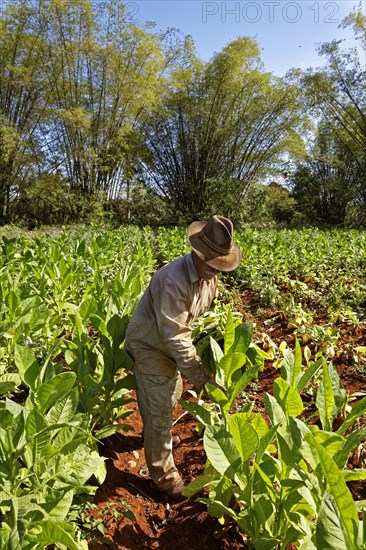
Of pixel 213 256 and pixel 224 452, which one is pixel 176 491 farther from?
pixel 213 256

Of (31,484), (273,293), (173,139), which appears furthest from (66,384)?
(173,139)

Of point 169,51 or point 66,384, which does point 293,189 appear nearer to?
point 169,51

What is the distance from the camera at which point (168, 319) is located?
6.89 ft

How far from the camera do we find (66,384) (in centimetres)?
164

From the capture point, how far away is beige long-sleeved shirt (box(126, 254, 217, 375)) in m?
2.11

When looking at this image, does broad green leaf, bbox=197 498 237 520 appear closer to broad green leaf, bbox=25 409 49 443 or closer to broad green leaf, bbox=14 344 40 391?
broad green leaf, bbox=25 409 49 443

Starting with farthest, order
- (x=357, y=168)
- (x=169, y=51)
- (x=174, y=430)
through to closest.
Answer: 1. (x=357, y=168)
2. (x=169, y=51)
3. (x=174, y=430)

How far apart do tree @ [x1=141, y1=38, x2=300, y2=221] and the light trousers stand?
1632cm

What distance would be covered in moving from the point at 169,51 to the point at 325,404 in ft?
62.3

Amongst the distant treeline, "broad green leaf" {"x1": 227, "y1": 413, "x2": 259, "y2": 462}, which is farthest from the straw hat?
the distant treeline

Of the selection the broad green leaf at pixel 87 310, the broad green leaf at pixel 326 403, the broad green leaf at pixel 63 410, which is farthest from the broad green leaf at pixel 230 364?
the broad green leaf at pixel 87 310

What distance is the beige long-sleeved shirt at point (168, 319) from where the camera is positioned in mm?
2107

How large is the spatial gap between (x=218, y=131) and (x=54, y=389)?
726 inches

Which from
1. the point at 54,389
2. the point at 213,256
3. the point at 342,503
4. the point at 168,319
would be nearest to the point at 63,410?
the point at 54,389
